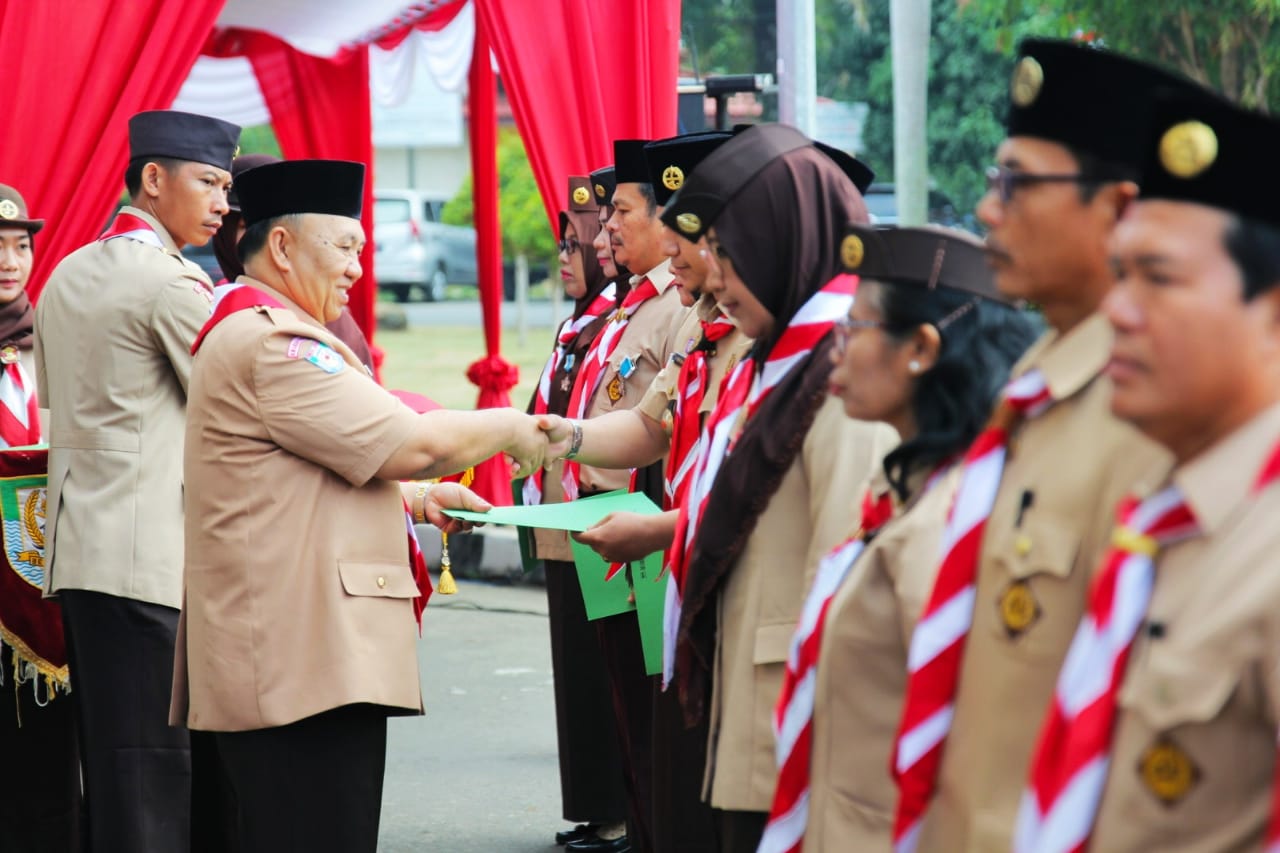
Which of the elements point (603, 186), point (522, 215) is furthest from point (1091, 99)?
point (522, 215)

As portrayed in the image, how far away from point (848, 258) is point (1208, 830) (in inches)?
40.5

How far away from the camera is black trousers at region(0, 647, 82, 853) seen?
174 inches

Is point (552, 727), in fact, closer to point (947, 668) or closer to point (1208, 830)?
point (947, 668)

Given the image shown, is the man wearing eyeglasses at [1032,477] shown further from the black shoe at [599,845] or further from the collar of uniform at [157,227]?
the black shoe at [599,845]

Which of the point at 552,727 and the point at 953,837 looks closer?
the point at 953,837

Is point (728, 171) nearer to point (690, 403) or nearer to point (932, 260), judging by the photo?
point (932, 260)

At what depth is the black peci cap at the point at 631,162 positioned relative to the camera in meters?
4.29

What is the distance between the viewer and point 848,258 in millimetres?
2266

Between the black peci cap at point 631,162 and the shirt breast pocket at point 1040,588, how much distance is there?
2.63 metres

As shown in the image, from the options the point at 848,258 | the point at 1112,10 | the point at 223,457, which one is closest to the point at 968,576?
the point at 848,258

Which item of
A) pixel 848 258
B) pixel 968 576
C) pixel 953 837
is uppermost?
pixel 848 258

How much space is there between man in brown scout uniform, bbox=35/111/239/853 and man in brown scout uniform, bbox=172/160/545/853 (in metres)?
0.76

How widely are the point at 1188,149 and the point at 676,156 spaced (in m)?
2.40

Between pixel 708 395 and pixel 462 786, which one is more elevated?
pixel 708 395
